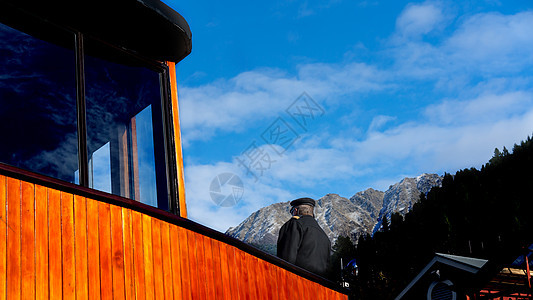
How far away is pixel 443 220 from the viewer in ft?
111

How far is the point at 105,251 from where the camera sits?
155 inches

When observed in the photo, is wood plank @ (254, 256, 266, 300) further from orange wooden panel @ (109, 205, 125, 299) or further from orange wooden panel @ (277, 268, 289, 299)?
orange wooden panel @ (109, 205, 125, 299)

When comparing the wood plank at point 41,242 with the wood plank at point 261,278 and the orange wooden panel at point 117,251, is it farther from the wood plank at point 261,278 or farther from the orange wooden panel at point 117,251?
the wood plank at point 261,278

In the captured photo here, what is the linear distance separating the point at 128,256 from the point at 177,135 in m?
1.58

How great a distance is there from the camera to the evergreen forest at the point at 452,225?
31.4 meters

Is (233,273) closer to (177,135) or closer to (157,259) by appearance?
(157,259)

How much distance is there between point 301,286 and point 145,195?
1611mm

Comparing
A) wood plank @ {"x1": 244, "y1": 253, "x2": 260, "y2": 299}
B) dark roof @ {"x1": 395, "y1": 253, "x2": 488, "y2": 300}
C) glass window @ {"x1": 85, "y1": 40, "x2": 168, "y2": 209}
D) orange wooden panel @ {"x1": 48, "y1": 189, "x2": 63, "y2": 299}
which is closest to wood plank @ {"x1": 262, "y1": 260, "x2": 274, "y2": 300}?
wood plank @ {"x1": 244, "y1": 253, "x2": 260, "y2": 299}

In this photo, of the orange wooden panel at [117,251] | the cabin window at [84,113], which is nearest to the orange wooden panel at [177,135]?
the cabin window at [84,113]

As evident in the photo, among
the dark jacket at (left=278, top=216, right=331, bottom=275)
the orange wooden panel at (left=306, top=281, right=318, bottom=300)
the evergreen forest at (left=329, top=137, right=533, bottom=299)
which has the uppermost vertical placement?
the evergreen forest at (left=329, top=137, right=533, bottom=299)

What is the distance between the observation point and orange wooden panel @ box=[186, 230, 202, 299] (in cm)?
444

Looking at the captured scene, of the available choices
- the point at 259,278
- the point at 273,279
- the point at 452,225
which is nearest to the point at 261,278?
the point at 259,278

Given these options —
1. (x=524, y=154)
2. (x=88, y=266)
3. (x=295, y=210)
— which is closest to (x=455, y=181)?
(x=524, y=154)

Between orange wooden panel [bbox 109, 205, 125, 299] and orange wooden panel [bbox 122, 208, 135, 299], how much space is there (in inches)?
1.1
